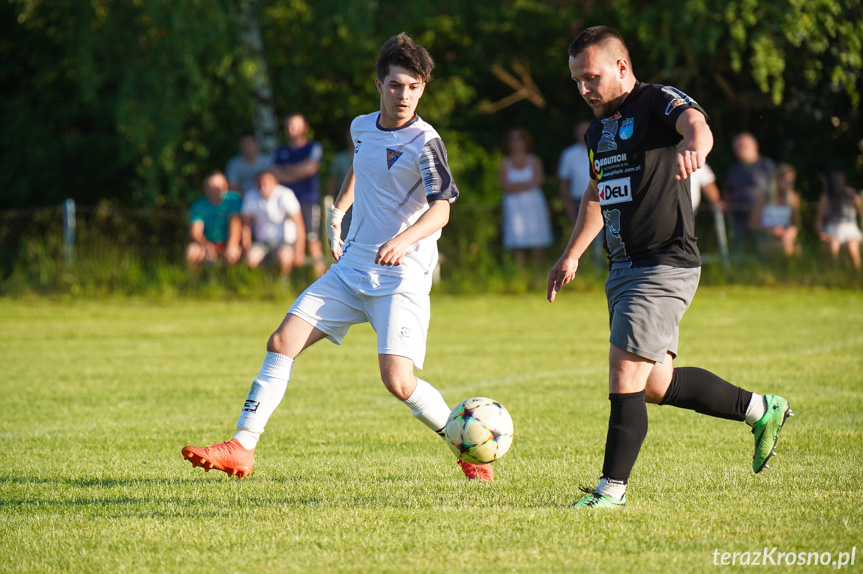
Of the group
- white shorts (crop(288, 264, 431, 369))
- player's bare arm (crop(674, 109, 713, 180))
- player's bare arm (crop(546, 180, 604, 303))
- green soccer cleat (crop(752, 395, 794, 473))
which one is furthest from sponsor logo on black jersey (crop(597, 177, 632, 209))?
green soccer cleat (crop(752, 395, 794, 473))

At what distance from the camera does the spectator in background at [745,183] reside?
1498cm

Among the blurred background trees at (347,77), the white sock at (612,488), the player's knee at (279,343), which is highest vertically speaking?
the blurred background trees at (347,77)

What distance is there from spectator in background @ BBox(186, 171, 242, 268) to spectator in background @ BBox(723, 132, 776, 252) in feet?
22.6

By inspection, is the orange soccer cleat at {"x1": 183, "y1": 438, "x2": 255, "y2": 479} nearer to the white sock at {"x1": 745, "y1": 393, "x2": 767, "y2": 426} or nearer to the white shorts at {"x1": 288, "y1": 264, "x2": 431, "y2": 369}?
the white shorts at {"x1": 288, "y1": 264, "x2": 431, "y2": 369}

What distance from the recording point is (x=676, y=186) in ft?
14.8

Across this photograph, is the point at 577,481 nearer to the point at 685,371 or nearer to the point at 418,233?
the point at 685,371

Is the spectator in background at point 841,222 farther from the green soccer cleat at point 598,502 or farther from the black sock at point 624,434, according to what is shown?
the green soccer cleat at point 598,502

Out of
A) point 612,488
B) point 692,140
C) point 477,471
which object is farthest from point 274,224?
point 692,140

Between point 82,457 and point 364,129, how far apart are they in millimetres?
2256

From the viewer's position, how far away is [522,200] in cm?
1516

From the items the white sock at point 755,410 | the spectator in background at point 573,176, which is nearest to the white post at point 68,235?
the spectator in background at point 573,176

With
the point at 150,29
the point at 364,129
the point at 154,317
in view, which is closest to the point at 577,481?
the point at 364,129

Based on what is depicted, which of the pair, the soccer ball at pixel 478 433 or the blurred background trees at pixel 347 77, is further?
the blurred background trees at pixel 347 77

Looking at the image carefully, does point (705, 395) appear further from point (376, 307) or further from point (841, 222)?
point (841, 222)
